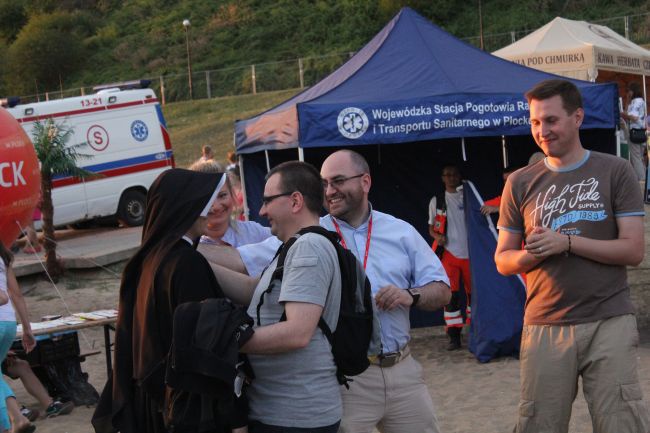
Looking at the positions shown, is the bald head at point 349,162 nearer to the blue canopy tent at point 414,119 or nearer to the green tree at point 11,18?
the blue canopy tent at point 414,119

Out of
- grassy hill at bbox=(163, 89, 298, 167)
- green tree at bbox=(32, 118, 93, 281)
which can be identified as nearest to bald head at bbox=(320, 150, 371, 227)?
green tree at bbox=(32, 118, 93, 281)

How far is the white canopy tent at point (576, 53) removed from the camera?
15.4m

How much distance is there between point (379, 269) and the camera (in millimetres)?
3842

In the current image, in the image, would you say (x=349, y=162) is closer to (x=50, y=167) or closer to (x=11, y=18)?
(x=50, y=167)

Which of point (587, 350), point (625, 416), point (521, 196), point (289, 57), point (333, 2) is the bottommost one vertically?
point (625, 416)

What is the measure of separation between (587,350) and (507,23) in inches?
1469

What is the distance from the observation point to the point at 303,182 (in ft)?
10.1

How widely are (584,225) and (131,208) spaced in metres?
13.8

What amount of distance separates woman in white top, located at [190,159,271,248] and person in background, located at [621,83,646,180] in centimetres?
1186

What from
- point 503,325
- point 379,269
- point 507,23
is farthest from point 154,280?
point 507,23

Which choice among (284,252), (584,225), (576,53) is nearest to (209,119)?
(576,53)

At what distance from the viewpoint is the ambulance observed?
15.4 metres

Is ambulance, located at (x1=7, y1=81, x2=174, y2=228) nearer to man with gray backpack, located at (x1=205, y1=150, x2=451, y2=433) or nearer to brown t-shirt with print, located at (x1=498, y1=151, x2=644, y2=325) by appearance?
man with gray backpack, located at (x1=205, y1=150, x2=451, y2=433)

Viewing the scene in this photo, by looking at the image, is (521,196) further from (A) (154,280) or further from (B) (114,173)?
(B) (114,173)
